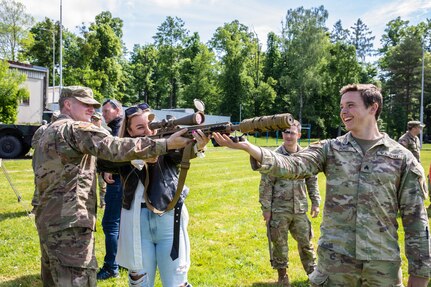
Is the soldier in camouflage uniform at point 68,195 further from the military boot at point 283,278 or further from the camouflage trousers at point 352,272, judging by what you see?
the military boot at point 283,278

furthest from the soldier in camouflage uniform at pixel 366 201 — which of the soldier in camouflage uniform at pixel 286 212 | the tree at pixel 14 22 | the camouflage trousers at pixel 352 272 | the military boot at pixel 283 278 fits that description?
the tree at pixel 14 22

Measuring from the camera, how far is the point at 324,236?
3303 mm

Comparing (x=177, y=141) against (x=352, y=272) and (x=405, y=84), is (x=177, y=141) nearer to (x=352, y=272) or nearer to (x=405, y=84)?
(x=352, y=272)

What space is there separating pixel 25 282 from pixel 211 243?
3504 mm

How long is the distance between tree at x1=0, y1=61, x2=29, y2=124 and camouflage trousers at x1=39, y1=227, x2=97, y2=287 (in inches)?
1287

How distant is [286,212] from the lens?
555 centimetres

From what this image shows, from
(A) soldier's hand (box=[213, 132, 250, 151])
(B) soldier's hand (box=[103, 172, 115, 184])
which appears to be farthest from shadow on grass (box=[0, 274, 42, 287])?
(A) soldier's hand (box=[213, 132, 250, 151])

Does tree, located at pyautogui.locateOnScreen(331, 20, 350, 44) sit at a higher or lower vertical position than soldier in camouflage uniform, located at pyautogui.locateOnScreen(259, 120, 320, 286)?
higher

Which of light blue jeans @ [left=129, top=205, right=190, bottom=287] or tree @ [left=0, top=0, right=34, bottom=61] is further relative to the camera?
tree @ [left=0, top=0, right=34, bottom=61]

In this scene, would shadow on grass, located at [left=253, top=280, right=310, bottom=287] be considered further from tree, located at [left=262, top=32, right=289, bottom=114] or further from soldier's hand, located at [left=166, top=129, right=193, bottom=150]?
tree, located at [left=262, top=32, right=289, bottom=114]

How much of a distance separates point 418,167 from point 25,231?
7.90 metres

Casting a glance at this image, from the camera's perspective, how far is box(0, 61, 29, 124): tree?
31.6m

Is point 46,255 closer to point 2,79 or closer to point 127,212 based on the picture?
point 127,212

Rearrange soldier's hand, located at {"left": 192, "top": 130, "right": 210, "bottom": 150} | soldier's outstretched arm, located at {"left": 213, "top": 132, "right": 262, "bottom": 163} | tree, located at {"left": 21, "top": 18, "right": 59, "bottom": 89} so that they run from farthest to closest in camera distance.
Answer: tree, located at {"left": 21, "top": 18, "right": 59, "bottom": 89} → soldier's hand, located at {"left": 192, "top": 130, "right": 210, "bottom": 150} → soldier's outstretched arm, located at {"left": 213, "top": 132, "right": 262, "bottom": 163}
